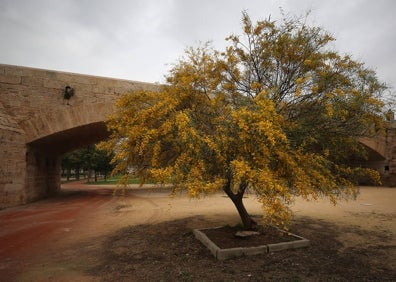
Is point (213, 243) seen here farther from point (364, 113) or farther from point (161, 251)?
point (364, 113)

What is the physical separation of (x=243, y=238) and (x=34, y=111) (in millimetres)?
10099

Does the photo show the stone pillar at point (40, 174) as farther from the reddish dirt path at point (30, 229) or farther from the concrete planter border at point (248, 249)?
the concrete planter border at point (248, 249)

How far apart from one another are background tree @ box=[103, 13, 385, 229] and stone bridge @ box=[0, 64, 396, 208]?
6793mm

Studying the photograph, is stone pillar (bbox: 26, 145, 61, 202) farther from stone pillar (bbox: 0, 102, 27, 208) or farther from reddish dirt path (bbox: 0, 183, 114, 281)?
reddish dirt path (bbox: 0, 183, 114, 281)

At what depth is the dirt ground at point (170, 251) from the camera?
4523mm

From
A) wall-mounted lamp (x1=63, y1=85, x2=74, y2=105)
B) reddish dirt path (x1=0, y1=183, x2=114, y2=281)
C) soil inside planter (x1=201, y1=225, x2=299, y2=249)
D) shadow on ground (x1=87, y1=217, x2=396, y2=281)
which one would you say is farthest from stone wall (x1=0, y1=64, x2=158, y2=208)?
soil inside planter (x1=201, y1=225, x2=299, y2=249)

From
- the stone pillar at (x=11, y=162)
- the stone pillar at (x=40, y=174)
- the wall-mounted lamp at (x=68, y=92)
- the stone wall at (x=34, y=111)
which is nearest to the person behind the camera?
the stone pillar at (x=11, y=162)

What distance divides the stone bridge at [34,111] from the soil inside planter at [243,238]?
26.8 feet

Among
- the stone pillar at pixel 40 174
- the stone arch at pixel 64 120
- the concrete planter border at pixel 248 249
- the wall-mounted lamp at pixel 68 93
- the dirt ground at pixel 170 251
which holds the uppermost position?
the wall-mounted lamp at pixel 68 93

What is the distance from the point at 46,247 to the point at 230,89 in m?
5.46

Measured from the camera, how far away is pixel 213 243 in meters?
5.69

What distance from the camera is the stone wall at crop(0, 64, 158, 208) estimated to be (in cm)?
1092

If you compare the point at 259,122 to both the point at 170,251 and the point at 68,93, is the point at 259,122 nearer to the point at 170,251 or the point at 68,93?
the point at 170,251

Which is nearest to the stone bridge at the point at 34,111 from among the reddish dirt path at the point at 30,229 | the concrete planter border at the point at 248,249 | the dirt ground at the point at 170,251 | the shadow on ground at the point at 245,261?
the reddish dirt path at the point at 30,229
